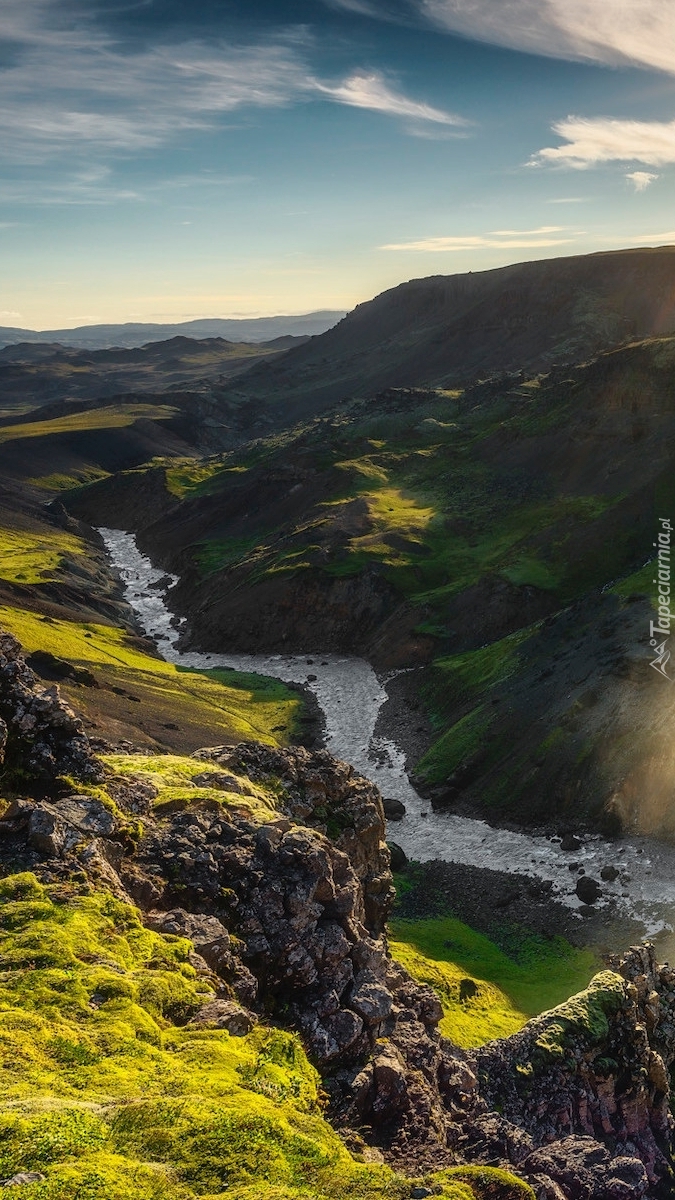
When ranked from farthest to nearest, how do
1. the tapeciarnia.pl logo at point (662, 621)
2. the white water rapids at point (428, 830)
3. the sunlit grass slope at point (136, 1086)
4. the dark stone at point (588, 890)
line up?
the tapeciarnia.pl logo at point (662, 621), the white water rapids at point (428, 830), the dark stone at point (588, 890), the sunlit grass slope at point (136, 1086)

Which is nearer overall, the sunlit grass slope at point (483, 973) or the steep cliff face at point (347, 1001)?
the steep cliff face at point (347, 1001)

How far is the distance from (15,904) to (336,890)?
27.7ft

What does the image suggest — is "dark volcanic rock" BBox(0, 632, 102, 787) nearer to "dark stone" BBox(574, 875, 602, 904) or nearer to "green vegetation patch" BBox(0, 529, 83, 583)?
"dark stone" BBox(574, 875, 602, 904)

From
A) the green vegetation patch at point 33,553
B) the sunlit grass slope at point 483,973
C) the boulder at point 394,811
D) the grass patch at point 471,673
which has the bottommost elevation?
the boulder at point 394,811

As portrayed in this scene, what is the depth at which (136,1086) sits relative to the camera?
13719mm

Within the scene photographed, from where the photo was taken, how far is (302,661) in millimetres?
104000

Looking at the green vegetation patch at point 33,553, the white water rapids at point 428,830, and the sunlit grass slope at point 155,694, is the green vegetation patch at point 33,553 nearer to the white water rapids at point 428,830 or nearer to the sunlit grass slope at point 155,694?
the white water rapids at point 428,830

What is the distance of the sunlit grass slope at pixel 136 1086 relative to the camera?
11680mm

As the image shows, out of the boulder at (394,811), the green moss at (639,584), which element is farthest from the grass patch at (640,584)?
the boulder at (394,811)

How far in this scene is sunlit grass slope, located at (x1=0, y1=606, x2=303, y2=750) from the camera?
67.1m

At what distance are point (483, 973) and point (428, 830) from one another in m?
21.4

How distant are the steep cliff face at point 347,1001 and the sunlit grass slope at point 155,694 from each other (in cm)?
3931

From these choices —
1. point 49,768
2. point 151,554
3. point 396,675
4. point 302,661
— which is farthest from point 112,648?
point 49,768

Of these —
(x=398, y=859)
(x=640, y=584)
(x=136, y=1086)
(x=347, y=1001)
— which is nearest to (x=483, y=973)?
(x=398, y=859)
